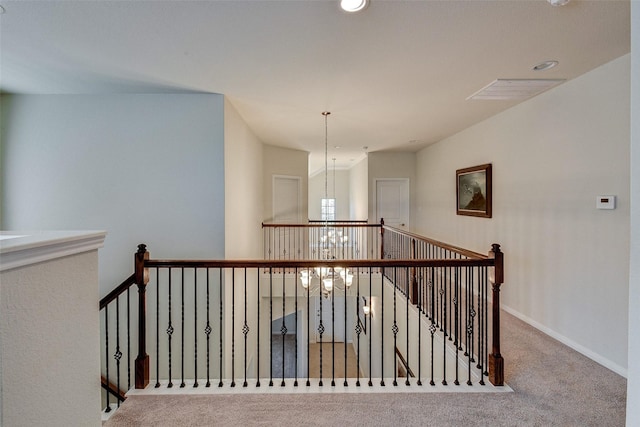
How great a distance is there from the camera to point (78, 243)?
1.04 m

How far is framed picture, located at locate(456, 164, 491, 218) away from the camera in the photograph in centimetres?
447

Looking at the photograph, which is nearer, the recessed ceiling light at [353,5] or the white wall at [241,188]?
the recessed ceiling light at [353,5]

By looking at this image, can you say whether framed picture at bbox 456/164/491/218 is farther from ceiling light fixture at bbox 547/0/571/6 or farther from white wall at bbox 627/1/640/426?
white wall at bbox 627/1/640/426

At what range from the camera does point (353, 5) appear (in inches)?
75.6

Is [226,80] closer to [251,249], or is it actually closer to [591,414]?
[251,249]

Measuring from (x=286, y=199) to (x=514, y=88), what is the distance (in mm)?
5012

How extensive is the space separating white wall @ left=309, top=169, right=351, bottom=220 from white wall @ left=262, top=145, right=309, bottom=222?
404 centimetres

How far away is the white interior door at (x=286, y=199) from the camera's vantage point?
6.95 m

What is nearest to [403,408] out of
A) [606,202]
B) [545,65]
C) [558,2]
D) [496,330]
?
[496,330]

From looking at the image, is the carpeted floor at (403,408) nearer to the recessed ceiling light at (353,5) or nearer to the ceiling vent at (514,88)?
the recessed ceiling light at (353,5)

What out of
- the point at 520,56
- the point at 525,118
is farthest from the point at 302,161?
the point at 520,56

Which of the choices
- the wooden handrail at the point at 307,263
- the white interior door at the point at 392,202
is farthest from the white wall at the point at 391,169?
the wooden handrail at the point at 307,263

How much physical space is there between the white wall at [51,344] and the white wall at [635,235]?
1.79 meters

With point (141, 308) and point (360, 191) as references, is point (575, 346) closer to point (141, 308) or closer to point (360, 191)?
point (141, 308)
